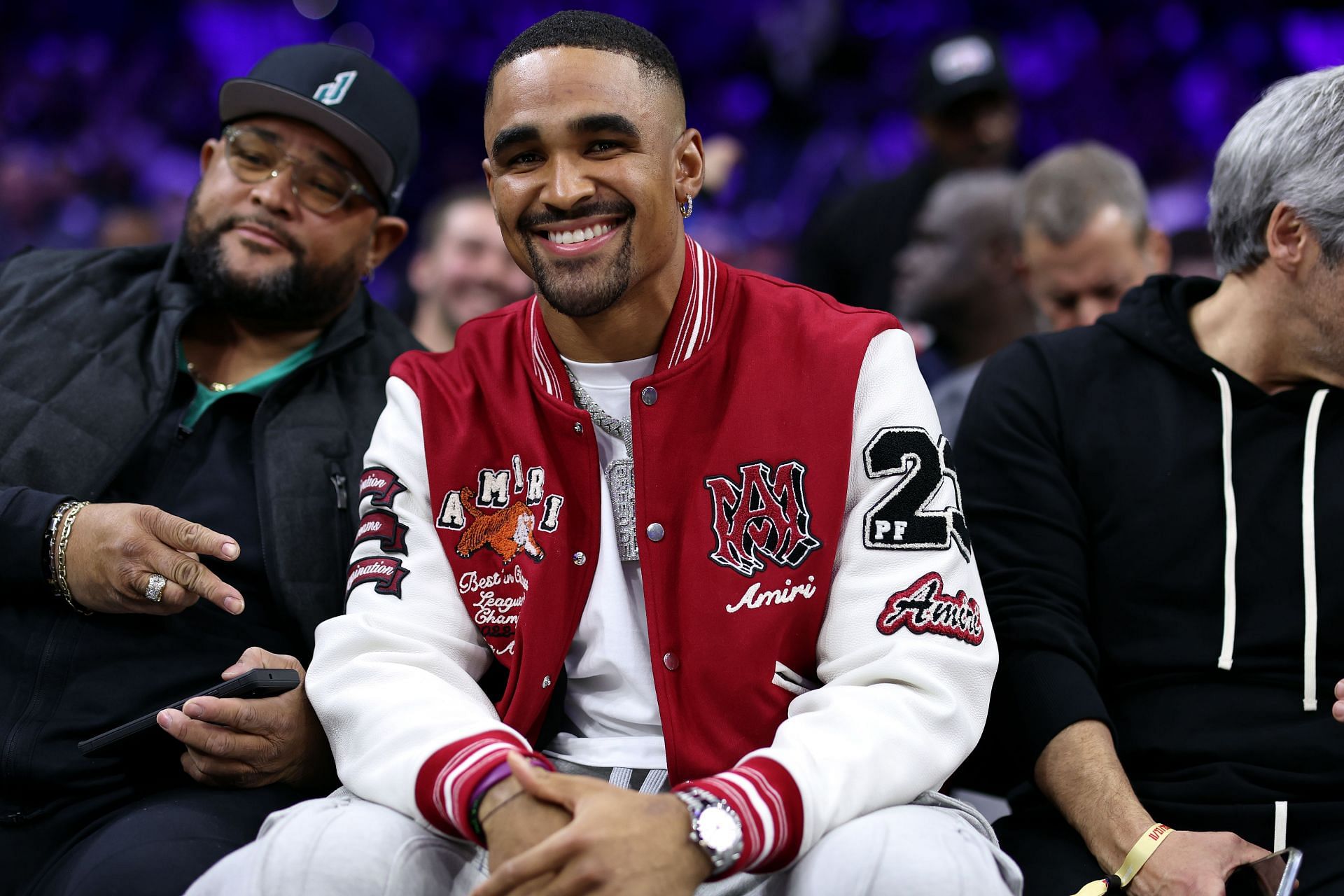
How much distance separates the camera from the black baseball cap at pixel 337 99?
2.59m

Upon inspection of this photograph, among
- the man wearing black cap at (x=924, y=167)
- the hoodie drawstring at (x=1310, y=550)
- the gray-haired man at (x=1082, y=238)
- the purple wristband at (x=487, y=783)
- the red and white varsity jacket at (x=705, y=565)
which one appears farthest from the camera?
the man wearing black cap at (x=924, y=167)

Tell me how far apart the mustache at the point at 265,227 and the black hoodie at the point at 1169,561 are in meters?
1.31

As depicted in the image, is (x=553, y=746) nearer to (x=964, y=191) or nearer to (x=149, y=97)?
(x=964, y=191)

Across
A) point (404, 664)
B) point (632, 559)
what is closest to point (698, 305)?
point (632, 559)

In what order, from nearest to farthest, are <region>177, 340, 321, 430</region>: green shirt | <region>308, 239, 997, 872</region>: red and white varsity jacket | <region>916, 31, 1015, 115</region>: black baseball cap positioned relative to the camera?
<region>308, 239, 997, 872</region>: red and white varsity jacket < <region>177, 340, 321, 430</region>: green shirt < <region>916, 31, 1015, 115</region>: black baseball cap

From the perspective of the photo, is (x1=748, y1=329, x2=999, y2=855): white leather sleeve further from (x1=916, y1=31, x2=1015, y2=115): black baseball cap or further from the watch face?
(x1=916, y1=31, x2=1015, y2=115): black baseball cap

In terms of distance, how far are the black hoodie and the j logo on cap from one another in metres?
1.35

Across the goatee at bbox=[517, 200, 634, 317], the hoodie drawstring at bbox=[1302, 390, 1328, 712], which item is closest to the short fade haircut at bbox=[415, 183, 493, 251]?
the goatee at bbox=[517, 200, 634, 317]

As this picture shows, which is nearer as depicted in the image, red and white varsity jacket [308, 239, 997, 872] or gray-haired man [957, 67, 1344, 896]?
red and white varsity jacket [308, 239, 997, 872]

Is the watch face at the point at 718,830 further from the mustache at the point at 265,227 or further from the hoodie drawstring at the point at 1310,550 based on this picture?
the mustache at the point at 265,227

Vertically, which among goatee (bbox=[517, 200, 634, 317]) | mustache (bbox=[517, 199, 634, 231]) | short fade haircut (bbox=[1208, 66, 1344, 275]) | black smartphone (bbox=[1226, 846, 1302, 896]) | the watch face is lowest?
black smartphone (bbox=[1226, 846, 1302, 896])

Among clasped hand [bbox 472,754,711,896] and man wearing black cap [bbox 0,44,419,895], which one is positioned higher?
man wearing black cap [bbox 0,44,419,895]

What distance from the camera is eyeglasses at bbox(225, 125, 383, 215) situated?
2.63 metres

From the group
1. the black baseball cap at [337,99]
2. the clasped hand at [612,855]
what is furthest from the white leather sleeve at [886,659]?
the black baseball cap at [337,99]
